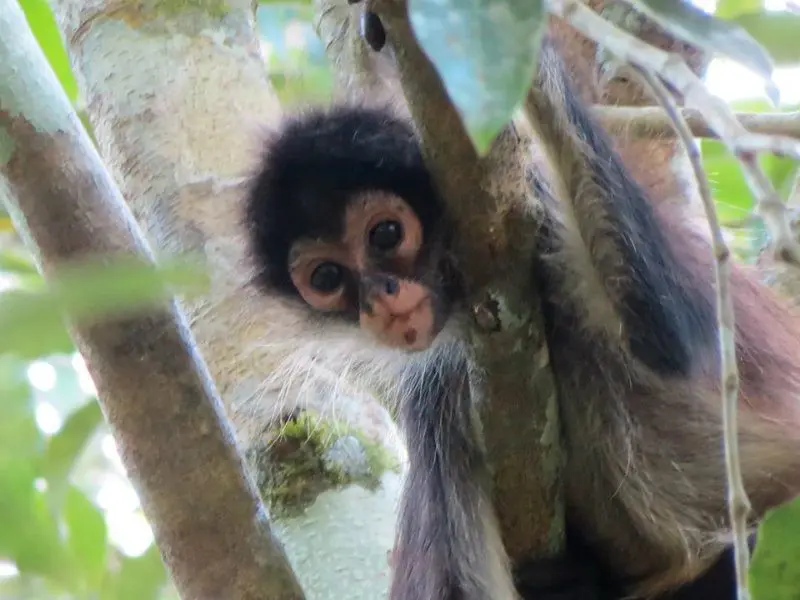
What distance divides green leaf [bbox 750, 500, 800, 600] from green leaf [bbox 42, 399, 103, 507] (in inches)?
37.7

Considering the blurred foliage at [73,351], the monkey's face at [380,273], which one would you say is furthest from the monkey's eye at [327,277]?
the blurred foliage at [73,351]

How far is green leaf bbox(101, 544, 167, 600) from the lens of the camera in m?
1.44

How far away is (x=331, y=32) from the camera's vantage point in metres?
2.58

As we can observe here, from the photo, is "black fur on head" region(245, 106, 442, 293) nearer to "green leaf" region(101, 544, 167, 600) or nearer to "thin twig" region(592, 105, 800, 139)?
"thin twig" region(592, 105, 800, 139)

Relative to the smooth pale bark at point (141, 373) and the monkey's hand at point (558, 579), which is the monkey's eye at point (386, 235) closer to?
the monkey's hand at point (558, 579)

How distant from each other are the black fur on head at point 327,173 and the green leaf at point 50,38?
0.59 meters

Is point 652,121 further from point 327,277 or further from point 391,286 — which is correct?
point 327,277

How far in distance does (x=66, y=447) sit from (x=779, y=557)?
1447mm

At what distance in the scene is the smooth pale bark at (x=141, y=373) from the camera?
1.32 metres

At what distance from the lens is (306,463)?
2.27 m

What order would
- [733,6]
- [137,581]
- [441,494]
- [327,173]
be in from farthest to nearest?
1. [733,6]
2. [441,494]
3. [327,173]
4. [137,581]

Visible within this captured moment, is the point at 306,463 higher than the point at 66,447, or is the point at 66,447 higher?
the point at 66,447

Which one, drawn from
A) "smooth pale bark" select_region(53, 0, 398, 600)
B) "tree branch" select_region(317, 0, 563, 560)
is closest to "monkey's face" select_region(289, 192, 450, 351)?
"smooth pale bark" select_region(53, 0, 398, 600)

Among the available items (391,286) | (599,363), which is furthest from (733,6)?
(391,286)
